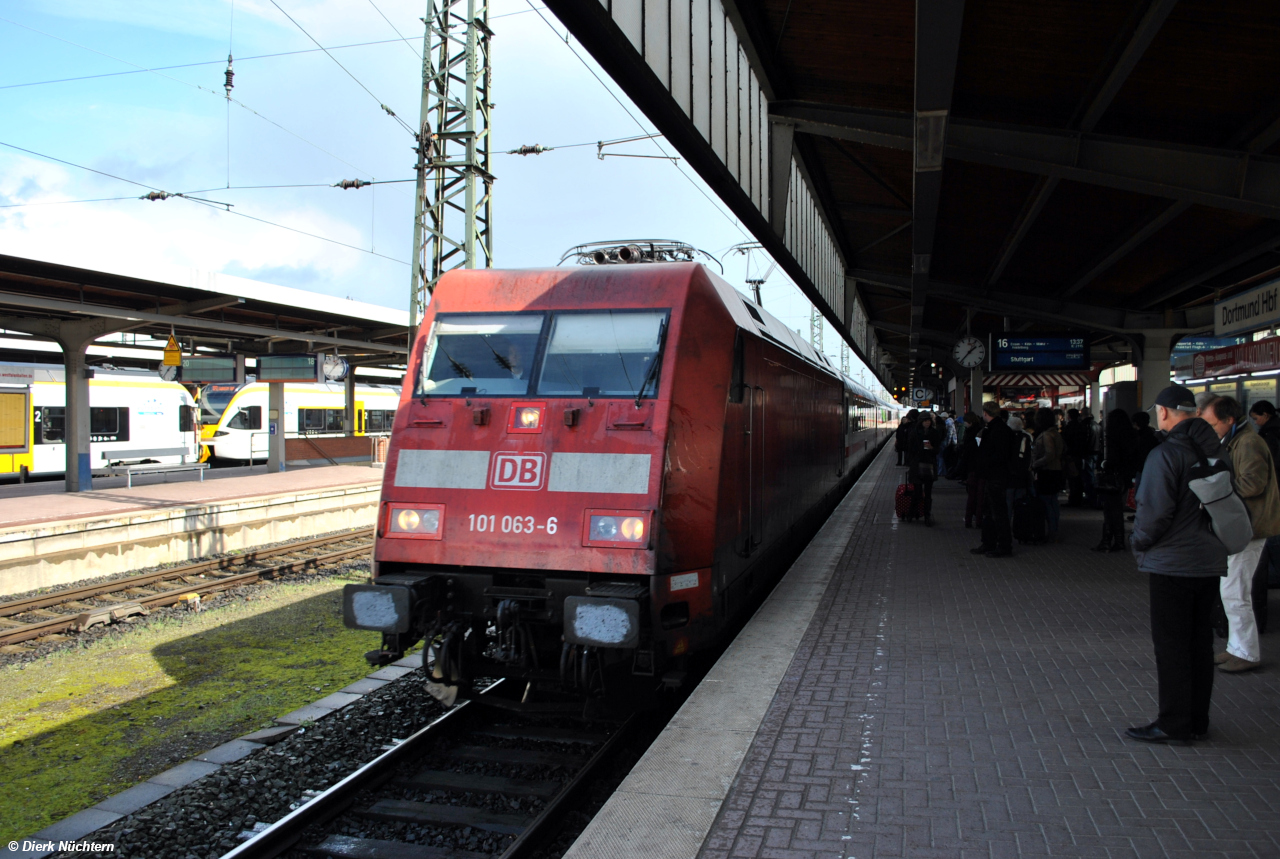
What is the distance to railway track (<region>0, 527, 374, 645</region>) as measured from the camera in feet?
30.9

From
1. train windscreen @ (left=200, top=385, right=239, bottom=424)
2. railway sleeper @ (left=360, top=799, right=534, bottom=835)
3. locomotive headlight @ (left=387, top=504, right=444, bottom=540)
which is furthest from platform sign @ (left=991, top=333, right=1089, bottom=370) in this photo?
train windscreen @ (left=200, top=385, right=239, bottom=424)

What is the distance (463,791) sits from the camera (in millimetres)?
4941

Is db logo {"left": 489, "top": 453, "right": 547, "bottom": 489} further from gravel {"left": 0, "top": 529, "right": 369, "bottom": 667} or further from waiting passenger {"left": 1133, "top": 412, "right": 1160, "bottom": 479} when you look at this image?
waiting passenger {"left": 1133, "top": 412, "right": 1160, "bottom": 479}

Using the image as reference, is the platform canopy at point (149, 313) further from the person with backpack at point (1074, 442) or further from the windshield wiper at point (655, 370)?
the person with backpack at point (1074, 442)

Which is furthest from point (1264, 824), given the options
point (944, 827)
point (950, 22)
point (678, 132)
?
point (678, 132)

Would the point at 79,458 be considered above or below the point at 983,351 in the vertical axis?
below

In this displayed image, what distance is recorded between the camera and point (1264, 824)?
3.44m

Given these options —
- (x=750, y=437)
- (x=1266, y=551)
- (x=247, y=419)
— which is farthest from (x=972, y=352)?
(x=247, y=419)

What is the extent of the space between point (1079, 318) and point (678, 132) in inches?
466

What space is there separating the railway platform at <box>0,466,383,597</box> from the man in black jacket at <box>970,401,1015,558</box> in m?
12.0

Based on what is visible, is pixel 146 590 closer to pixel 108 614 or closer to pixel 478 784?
pixel 108 614

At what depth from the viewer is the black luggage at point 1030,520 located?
11.4 metres

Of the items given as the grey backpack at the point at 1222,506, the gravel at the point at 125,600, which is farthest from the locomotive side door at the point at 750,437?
the gravel at the point at 125,600

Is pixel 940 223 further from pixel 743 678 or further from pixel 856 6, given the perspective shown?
pixel 743 678
